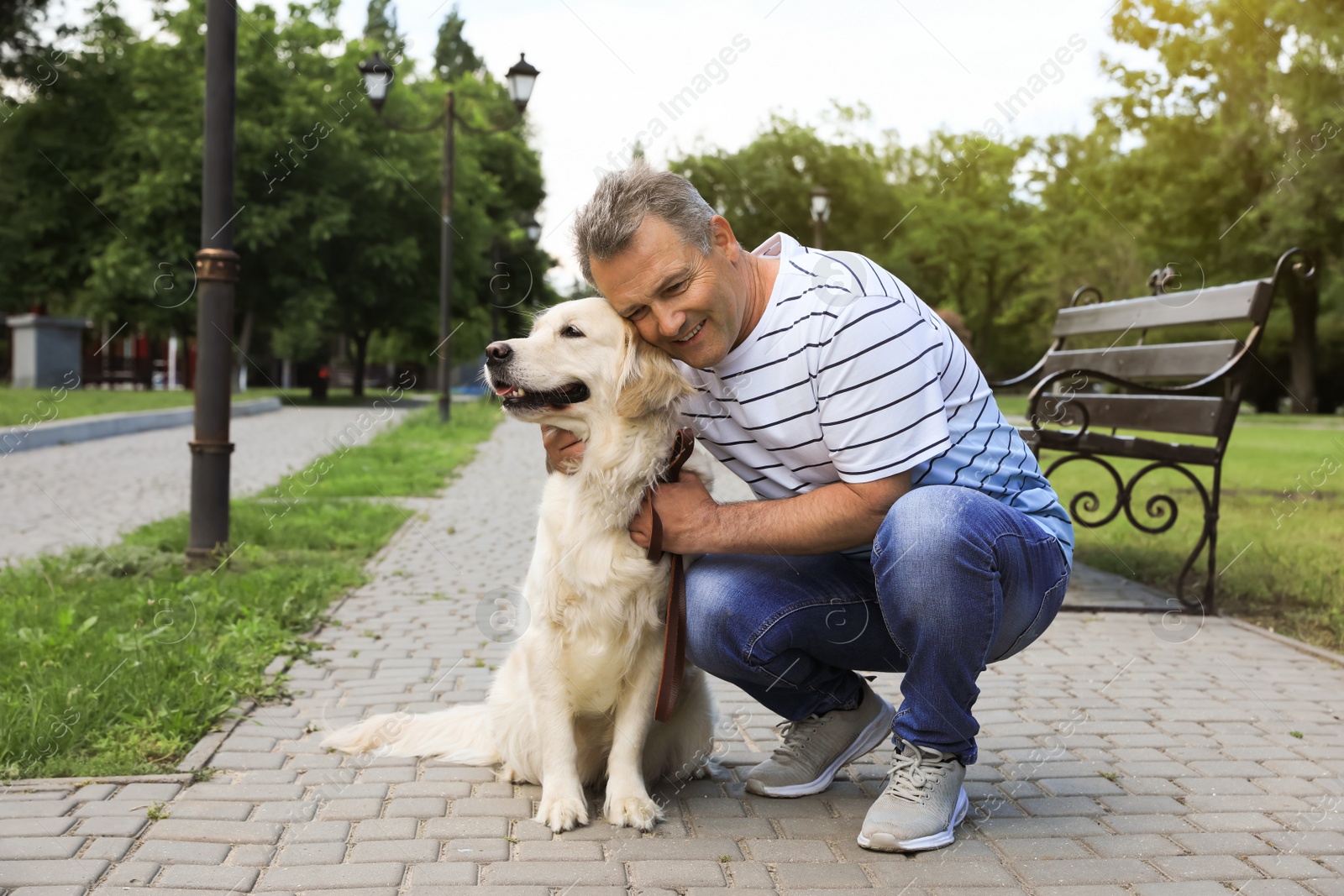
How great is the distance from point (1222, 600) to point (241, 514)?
19.1ft

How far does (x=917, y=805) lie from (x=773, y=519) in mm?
797

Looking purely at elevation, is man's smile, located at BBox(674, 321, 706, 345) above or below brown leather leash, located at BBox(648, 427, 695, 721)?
above

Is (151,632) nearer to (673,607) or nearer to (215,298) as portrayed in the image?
(215,298)

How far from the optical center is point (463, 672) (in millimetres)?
4438

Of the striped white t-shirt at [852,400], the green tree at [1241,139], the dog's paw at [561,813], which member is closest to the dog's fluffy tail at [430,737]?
the dog's paw at [561,813]

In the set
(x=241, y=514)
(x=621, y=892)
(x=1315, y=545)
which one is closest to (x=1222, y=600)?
(x=1315, y=545)

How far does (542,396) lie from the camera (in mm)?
3023

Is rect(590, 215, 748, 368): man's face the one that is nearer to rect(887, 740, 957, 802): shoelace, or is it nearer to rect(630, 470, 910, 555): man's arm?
rect(630, 470, 910, 555): man's arm

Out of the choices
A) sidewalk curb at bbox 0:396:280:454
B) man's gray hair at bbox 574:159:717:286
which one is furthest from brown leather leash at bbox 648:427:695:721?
sidewalk curb at bbox 0:396:280:454

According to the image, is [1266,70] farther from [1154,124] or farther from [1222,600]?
[1222,600]

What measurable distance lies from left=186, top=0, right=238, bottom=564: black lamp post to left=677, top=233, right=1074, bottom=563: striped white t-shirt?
139 inches

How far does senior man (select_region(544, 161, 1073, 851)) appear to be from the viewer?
109 inches

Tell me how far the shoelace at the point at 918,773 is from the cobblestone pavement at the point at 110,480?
555 centimetres

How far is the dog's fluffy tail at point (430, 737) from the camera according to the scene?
3383 millimetres
